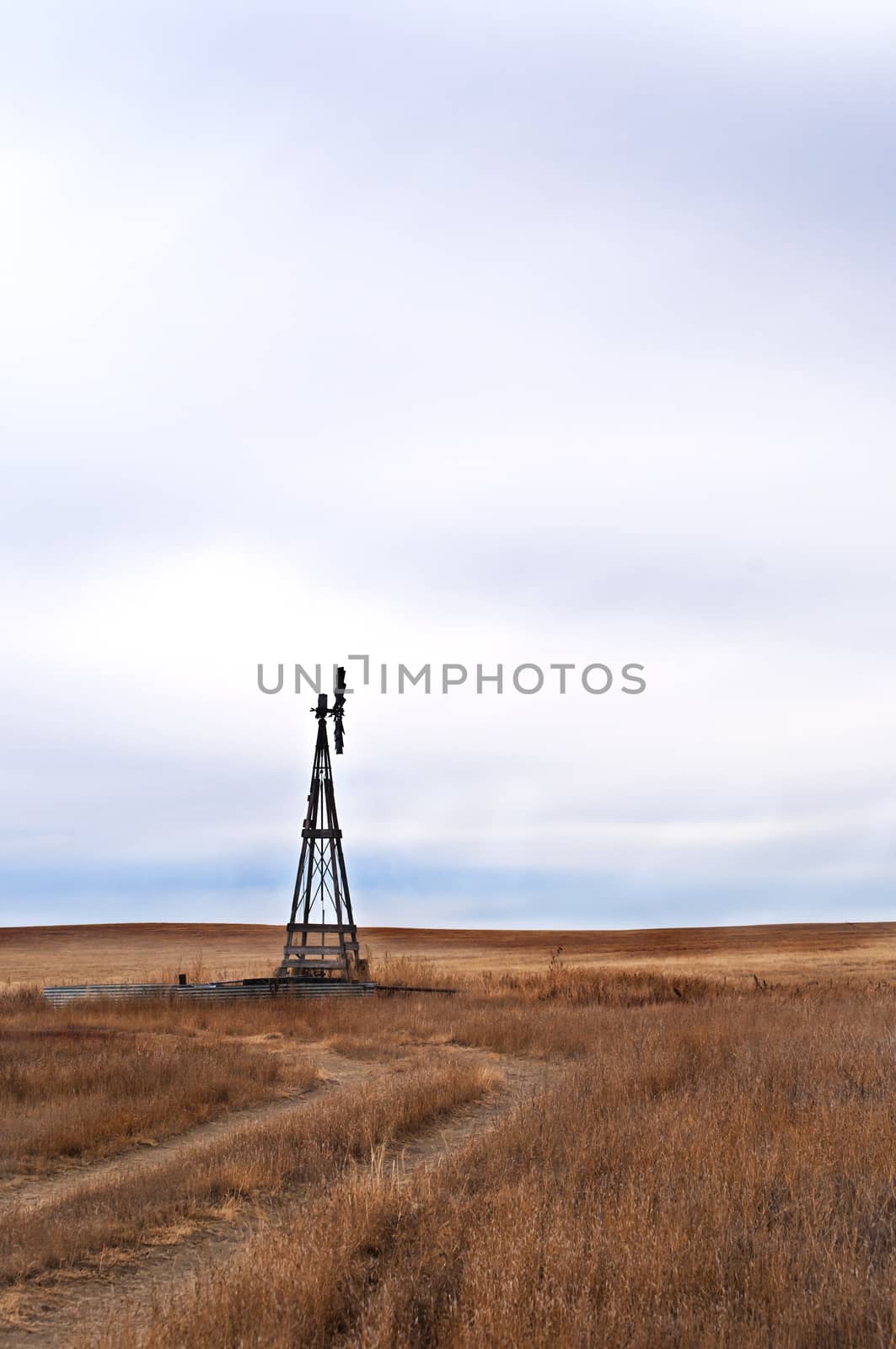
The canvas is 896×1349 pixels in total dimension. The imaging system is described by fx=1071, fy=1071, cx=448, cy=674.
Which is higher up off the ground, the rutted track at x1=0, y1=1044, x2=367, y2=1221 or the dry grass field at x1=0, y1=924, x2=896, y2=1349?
the dry grass field at x1=0, y1=924, x2=896, y2=1349

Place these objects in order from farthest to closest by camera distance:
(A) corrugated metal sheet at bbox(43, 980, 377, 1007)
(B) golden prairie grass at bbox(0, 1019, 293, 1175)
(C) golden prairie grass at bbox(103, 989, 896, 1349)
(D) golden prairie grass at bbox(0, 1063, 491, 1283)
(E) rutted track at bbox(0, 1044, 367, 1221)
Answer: (A) corrugated metal sheet at bbox(43, 980, 377, 1007) → (B) golden prairie grass at bbox(0, 1019, 293, 1175) → (E) rutted track at bbox(0, 1044, 367, 1221) → (D) golden prairie grass at bbox(0, 1063, 491, 1283) → (C) golden prairie grass at bbox(103, 989, 896, 1349)

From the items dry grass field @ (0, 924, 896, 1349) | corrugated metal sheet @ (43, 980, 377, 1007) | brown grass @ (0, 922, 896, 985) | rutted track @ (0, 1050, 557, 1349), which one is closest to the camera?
dry grass field @ (0, 924, 896, 1349)

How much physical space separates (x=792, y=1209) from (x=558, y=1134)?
8.30 ft

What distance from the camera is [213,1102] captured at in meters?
11.9

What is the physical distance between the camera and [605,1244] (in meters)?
5.41

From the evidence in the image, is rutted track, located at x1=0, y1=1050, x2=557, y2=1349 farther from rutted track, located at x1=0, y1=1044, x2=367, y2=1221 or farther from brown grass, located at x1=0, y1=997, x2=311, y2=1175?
brown grass, located at x1=0, y1=997, x2=311, y2=1175

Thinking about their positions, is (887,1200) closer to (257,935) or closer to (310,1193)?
(310,1193)

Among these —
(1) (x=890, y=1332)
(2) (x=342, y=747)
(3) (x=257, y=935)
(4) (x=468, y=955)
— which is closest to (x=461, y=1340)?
(1) (x=890, y=1332)

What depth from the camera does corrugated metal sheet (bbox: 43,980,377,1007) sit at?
74.1ft

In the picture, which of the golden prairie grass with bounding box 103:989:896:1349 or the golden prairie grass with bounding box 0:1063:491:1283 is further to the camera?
the golden prairie grass with bounding box 0:1063:491:1283

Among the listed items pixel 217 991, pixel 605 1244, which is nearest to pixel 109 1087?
pixel 605 1244

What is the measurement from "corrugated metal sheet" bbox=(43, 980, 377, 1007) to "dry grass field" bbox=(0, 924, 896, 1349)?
5.54 metres

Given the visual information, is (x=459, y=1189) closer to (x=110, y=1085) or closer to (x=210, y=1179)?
(x=210, y=1179)

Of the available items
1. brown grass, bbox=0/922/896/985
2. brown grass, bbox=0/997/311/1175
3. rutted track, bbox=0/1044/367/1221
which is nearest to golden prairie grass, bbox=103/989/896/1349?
rutted track, bbox=0/1044/367/1221
